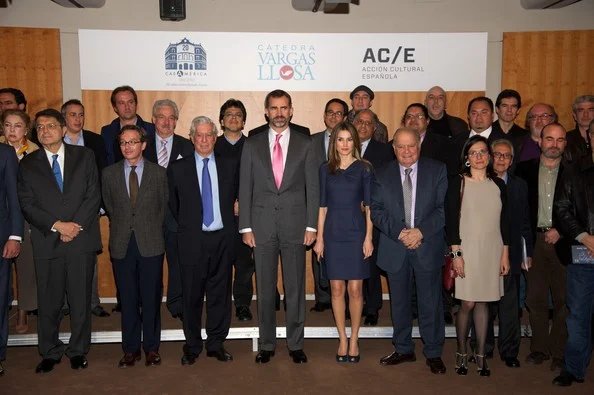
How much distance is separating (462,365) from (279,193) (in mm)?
1894

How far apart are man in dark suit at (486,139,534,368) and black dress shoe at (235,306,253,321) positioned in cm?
223

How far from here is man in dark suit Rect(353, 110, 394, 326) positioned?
16.8 feet

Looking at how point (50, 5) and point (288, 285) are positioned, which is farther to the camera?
point (50, 5)

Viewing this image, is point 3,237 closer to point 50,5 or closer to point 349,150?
point 349,150

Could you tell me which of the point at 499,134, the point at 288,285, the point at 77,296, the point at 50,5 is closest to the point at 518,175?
the point at 499,134

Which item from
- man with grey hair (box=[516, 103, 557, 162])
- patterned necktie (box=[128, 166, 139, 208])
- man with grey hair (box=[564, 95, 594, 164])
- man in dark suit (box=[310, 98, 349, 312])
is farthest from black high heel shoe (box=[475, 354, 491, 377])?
patterned necktie (box=[128, 166, 139, 208])

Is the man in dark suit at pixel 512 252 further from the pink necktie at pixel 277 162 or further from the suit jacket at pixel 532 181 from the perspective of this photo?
the pink necktie at pixel 277 162

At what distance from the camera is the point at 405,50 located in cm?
654

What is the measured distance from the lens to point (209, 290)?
4562 millimetres

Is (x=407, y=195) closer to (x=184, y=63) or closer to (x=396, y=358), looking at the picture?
(x=396, y=358)

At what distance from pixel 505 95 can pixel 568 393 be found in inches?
106

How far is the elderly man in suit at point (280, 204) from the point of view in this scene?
4434 mm

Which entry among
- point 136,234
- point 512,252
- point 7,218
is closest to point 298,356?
point 136,234

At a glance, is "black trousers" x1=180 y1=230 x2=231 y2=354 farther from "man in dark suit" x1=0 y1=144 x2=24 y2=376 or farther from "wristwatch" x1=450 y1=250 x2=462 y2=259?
"wristwatch" x1=450 y1=250 x2=462 y2=259
